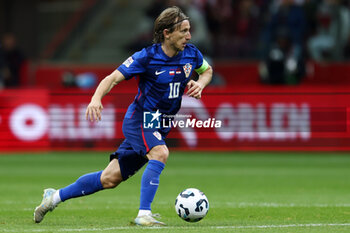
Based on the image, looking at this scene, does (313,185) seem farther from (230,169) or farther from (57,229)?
(57,229)

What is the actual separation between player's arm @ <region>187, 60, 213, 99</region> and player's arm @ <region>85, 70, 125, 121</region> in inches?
25.4

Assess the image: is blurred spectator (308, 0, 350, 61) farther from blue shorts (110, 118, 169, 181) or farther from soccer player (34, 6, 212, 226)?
blue shorts (110, 118, 169, 181)

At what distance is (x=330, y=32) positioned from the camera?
66.2ft

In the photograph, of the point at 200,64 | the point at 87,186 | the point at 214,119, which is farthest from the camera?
the point at 214,119

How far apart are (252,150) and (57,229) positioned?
34.7ft

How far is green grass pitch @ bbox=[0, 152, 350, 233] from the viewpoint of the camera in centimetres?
827

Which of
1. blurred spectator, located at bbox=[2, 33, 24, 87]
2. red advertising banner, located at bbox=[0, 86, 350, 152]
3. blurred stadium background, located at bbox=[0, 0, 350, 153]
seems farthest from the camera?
blurred spectator, located at bbox=[2, 33, 24, 87]

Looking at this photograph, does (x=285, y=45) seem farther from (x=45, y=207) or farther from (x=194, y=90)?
(x=45, y=207)

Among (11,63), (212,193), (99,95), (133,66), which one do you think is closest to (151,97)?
(133,66)

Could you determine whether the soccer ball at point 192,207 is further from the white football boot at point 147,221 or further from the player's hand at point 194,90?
the player's hand at point 194,90

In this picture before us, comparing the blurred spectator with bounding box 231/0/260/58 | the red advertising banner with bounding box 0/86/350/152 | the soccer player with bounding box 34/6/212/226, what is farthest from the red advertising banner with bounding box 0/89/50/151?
the soccer player with bounding box 34/6/212/226

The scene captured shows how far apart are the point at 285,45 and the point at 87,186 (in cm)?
1228

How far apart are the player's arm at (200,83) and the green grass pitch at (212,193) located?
1248 mm

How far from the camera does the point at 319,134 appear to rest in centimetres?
1748
